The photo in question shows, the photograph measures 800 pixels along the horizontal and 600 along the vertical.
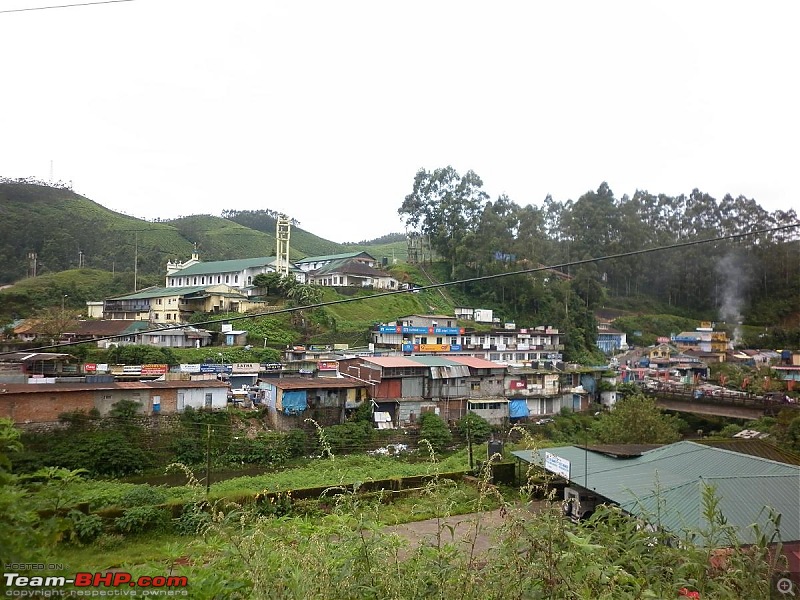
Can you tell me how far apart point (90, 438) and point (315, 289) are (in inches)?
464

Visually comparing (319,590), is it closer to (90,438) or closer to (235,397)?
(90,438)

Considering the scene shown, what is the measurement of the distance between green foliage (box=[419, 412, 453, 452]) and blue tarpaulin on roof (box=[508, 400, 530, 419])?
2634 millimetres

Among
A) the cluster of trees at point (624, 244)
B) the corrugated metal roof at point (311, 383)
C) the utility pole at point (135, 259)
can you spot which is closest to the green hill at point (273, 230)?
the utility pole at point (135, 259)

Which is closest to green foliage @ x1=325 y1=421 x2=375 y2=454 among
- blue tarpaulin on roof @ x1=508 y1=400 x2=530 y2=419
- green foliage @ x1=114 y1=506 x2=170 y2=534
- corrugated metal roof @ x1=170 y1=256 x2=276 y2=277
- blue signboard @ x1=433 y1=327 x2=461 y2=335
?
blue tarpaulin on roof @ x1=508 y1=400 x2=530 y2=419

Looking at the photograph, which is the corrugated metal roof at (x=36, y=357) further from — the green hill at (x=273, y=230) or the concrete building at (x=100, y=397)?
the green hill at (x=273, y=230)

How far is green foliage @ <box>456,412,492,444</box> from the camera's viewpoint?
14953 mm

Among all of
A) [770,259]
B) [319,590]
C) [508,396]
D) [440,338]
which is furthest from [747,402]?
[319,590]

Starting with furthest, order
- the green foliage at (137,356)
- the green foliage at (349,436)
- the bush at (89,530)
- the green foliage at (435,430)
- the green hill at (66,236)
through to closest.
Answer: the green hill at (66,236) → the green foliage at (137,356) → the green foliage at (435,430) → the green foliage at (349,436) → the bush at (89,530)

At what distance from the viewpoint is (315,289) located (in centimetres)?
2189

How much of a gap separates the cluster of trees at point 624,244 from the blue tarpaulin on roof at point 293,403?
1477 cm

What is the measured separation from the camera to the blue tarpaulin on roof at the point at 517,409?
16.6 metres

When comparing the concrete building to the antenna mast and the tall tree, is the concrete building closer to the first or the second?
the antenna mast

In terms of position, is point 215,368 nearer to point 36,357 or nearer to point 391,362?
point 36,357

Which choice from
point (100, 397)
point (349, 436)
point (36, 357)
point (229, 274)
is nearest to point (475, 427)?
point (349, 436)
